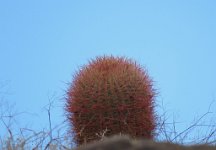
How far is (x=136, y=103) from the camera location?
20.1 ft

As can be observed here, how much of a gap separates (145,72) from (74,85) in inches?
41.7

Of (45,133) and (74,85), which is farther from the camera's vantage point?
(74,85)

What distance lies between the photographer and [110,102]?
596cm

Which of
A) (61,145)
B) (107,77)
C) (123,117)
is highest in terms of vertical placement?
(107,77)

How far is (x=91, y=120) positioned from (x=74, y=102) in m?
0.37

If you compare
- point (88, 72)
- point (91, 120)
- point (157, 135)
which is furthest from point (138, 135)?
point (88, 72)

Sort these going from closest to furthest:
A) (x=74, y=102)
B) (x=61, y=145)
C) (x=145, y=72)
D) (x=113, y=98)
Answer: (x=61, y=145) < (x=113, y=98) < (x=74, y=102) < (x=145, y=72)

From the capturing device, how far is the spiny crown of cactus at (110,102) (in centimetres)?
596

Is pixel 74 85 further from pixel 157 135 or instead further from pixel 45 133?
pixel 45 133

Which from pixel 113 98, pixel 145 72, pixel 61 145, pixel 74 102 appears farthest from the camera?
pixel 145 72

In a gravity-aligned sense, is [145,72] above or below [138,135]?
above

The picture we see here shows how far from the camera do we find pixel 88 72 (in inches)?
249

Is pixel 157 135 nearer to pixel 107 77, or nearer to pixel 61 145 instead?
pixel 107 77

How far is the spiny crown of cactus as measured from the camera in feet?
19.6
